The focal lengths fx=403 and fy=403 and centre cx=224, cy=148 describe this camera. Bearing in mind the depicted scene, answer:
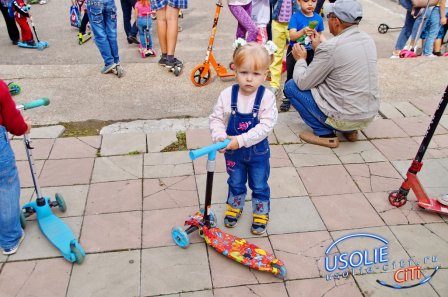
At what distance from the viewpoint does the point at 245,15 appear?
17.9 feet

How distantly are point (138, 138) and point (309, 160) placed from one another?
6.06ft

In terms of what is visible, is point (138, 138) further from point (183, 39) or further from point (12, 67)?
point (183, 39)

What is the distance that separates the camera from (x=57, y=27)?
8469mm

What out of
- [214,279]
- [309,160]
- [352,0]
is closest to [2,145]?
[214,279]

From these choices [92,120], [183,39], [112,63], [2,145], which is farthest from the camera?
[183,39]

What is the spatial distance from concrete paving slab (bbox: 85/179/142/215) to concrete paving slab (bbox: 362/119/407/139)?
2.67 m

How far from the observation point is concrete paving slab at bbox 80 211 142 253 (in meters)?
3.06

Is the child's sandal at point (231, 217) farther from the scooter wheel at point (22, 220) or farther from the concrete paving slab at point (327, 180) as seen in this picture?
the scooter wheel at point (22, 220)

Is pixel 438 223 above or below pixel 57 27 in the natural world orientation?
above

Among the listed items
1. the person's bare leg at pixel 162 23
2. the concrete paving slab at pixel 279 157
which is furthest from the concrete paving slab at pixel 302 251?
the person's bare leg at pixel 162 23

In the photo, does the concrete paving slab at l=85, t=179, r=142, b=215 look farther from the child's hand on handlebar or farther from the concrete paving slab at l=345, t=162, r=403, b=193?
the concrete paving slab at l=345, t=162, r=403, b=193

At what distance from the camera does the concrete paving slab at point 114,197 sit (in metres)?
3.43

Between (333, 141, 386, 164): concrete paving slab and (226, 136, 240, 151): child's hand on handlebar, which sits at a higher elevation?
(226, 136, 240, 151): child's hand on handlebar

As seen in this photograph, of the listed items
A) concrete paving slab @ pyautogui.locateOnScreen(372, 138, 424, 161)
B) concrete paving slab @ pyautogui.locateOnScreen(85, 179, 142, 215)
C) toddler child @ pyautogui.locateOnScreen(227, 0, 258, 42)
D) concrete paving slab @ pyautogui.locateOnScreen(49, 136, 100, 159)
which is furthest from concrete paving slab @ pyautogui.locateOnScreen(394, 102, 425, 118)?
concrete paving slab @ pyautogui.locateOnScreen(49, 136, 100, 159)
